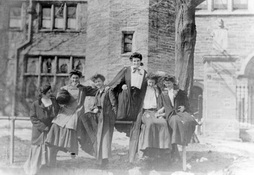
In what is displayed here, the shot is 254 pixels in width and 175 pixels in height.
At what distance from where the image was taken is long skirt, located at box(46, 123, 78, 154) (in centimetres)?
535

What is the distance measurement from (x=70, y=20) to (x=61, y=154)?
5.90 metres

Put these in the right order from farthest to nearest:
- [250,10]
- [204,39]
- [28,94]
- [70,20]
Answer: [70,20]
[28,94]
[204,39]
[250,10]

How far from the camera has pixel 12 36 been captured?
34.1 feet

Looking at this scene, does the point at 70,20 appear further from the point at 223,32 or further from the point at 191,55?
the point at 191,55

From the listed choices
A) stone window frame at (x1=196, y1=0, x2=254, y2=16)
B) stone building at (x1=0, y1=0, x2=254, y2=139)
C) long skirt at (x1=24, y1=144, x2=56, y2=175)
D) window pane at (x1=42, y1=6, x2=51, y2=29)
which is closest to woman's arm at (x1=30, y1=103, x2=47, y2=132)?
long skirt at (x1=24, y1=144, x2=56, y2=175)

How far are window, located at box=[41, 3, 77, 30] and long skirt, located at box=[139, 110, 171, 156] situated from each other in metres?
6.38

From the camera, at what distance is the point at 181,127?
534 cm

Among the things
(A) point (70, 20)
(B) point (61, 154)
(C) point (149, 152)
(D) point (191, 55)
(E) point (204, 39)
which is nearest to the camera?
(C) point (149, 152)

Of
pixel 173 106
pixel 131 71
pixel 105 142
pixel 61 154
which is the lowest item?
pixel 61 154

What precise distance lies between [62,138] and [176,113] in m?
1.77

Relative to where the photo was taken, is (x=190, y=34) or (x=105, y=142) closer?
(x=105, y=142)

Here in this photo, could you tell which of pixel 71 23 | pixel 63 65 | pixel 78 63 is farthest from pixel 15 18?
pixel 78 63

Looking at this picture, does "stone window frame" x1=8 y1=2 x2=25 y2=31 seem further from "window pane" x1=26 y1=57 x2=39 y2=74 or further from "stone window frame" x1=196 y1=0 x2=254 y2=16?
"stone window frame" x1=196 y1=0 x2=254 y2=16

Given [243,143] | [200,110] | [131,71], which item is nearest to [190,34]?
[131,71]
